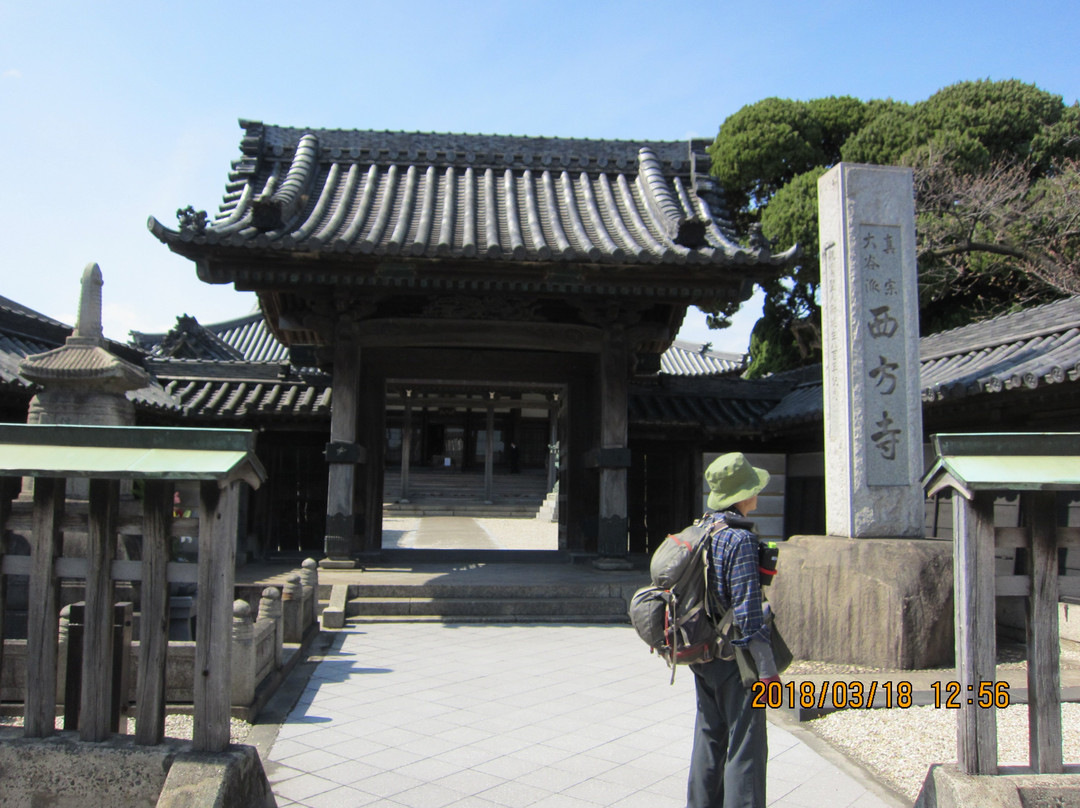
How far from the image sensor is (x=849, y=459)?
688cm

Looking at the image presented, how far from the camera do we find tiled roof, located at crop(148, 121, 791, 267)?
29.3 ft

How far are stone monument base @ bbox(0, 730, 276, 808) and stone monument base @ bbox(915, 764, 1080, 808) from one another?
275 cm

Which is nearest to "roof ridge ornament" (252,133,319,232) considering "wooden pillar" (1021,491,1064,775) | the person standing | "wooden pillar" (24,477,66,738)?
"wooden pillar" (24,477,66,738)

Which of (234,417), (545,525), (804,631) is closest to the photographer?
(804,631)

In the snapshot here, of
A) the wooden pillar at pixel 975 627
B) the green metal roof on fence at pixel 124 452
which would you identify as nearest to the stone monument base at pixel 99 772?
the green metal roof on fence at pixel 124 452

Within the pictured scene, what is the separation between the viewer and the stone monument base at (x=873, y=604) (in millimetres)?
6164

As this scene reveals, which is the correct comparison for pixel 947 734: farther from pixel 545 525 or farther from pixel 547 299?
pixel 545 525

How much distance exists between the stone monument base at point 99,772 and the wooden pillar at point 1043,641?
3173 mm

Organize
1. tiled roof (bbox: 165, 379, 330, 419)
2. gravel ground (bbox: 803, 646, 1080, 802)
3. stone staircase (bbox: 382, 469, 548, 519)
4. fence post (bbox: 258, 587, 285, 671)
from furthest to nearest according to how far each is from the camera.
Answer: stone staircase (bbox: 382, 469, 548, 519), tiled roof (bbox: 165, 379, 330, 419), fence post (bbox: 258, 587, 285, 671), gravel ground (bbox: 803, 646, 1080, 802)

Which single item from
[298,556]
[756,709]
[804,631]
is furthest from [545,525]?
[756,709]

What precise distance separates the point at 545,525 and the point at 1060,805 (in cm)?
2175

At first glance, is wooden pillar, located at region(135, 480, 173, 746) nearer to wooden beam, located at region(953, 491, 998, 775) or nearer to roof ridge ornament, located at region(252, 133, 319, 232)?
wooden beam, located at region(953, 491, 998, 775)

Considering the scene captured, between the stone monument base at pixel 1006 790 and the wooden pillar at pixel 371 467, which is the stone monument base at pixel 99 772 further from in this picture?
the wooden pillar at pixel 371 467

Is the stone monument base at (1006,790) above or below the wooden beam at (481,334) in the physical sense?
below
